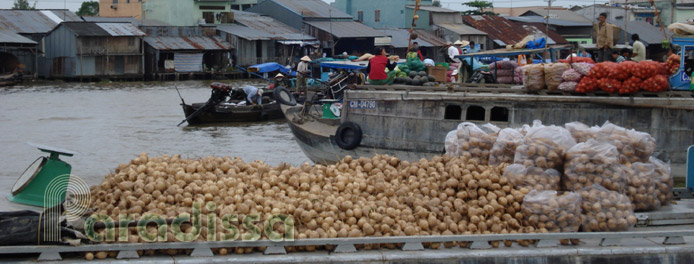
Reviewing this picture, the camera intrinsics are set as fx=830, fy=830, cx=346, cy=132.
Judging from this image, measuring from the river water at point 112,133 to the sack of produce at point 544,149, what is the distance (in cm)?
788

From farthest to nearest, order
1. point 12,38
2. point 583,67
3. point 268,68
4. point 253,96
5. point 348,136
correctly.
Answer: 1. point 12,38
2. point 268,68
3. point 253,96
4. point 348,136
5. point 583,67

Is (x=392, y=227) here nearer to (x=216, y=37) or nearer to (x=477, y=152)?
(x=477, y=152)

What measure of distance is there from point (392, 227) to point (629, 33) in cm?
4803

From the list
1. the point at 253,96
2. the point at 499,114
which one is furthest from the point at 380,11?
the point at 499,114

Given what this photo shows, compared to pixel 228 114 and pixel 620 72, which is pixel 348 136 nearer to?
pixel 620 72

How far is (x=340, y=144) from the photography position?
12969 millimetres

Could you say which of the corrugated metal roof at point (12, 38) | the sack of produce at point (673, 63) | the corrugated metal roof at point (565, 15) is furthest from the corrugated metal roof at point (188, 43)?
the sack of produce at point (673, 63)

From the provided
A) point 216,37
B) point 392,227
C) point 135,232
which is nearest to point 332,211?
point 392,227

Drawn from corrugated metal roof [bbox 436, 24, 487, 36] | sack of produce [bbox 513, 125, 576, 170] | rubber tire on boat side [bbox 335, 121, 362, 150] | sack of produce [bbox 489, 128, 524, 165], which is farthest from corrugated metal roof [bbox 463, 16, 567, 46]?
sack of produce [bbox 513, 125, 576, 170]

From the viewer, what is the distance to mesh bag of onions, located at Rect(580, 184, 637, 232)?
5.84m

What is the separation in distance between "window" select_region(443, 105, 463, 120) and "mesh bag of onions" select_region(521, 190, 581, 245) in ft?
20.6

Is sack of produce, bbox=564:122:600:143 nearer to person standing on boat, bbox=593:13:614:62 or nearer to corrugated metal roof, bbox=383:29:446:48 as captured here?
person standing on boat, bbox=593:13:614:62

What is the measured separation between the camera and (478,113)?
12016 millimetres

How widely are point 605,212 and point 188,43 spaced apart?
3967cm
